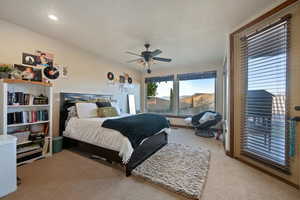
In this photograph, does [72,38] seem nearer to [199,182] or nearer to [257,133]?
[199,182]

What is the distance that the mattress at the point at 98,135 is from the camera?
1912mm

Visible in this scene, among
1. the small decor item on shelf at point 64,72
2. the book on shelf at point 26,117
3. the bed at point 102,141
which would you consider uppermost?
the small decor item on shelf at point 64,72

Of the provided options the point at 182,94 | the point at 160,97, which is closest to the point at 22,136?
the point at 160,97

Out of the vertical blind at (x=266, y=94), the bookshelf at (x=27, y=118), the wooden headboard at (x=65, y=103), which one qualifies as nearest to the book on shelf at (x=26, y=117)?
the bookshelf at (x=27, y=118)

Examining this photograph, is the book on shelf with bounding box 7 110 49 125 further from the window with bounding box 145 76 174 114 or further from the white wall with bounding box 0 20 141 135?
the window with bounding box 145 76 174 114

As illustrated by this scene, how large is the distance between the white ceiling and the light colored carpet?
8.34 ft

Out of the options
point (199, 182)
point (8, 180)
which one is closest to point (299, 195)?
point (199, 182)

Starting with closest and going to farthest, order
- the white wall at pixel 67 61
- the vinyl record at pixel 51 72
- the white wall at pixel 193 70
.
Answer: the white wall at pixel 67 61, the vinyl record at pixel 51 72, the white wall at pixel 193 70

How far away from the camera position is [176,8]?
6.51 feet

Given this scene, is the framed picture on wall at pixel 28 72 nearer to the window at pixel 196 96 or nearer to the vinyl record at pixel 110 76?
the vinyl record at pixel 110 76

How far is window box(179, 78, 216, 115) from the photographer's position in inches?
194

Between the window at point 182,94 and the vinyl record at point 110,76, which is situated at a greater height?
the vinyl record at point 110,76

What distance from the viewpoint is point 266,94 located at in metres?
2.02

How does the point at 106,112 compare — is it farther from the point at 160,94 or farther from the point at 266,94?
the point at 160,94
